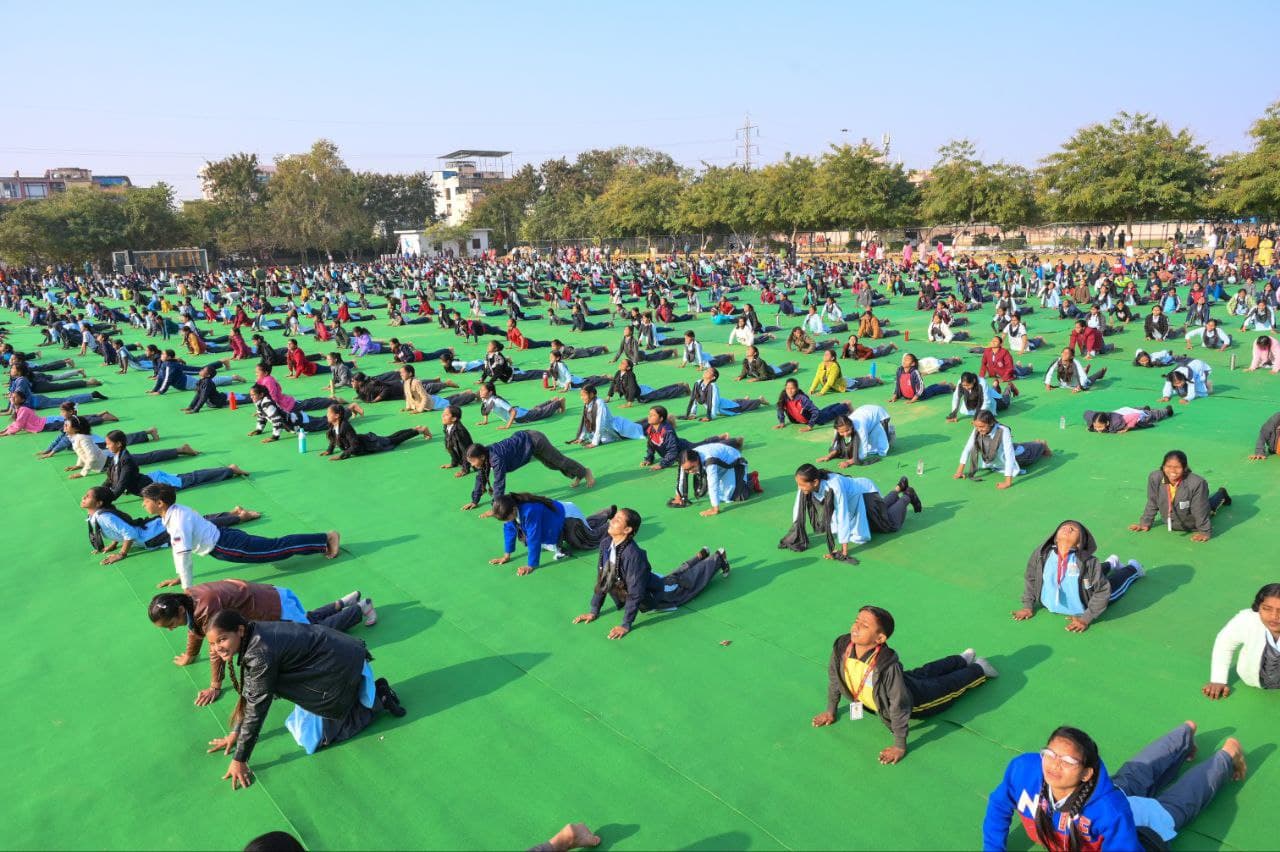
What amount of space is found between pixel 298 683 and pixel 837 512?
15.0 feet

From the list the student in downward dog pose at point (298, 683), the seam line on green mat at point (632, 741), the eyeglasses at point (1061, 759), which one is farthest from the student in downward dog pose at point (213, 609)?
the eyeglasses at point (1061, 759)

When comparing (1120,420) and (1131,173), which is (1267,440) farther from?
(1131,173)

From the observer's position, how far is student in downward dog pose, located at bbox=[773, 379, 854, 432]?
11.8m

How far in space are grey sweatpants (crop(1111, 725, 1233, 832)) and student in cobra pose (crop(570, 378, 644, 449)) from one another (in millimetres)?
7995

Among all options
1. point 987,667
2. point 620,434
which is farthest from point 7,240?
point 987,667

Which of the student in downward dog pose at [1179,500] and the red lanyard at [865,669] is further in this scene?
the student in downward dog pose at [1179,500]

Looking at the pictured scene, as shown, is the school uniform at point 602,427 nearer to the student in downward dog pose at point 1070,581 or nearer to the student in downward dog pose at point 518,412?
the student in downward dog pose at point 518,412

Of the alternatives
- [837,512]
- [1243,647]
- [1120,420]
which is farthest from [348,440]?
[1120,420]

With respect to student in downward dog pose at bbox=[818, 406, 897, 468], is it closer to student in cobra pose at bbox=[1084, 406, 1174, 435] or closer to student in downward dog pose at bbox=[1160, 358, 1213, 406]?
student in cobra pose at bbox=[1084, 406, 1174, 435]

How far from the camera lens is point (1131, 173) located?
123 ft

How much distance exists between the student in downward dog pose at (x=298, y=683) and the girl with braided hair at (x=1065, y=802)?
11.6ft

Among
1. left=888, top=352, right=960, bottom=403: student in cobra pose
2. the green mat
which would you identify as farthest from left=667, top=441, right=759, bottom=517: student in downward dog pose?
left=888, top=352, right=960, bottom=403: student in cobra pose

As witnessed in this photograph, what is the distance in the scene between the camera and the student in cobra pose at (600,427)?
11438mm

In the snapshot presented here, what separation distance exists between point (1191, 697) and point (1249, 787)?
2.82 feet
